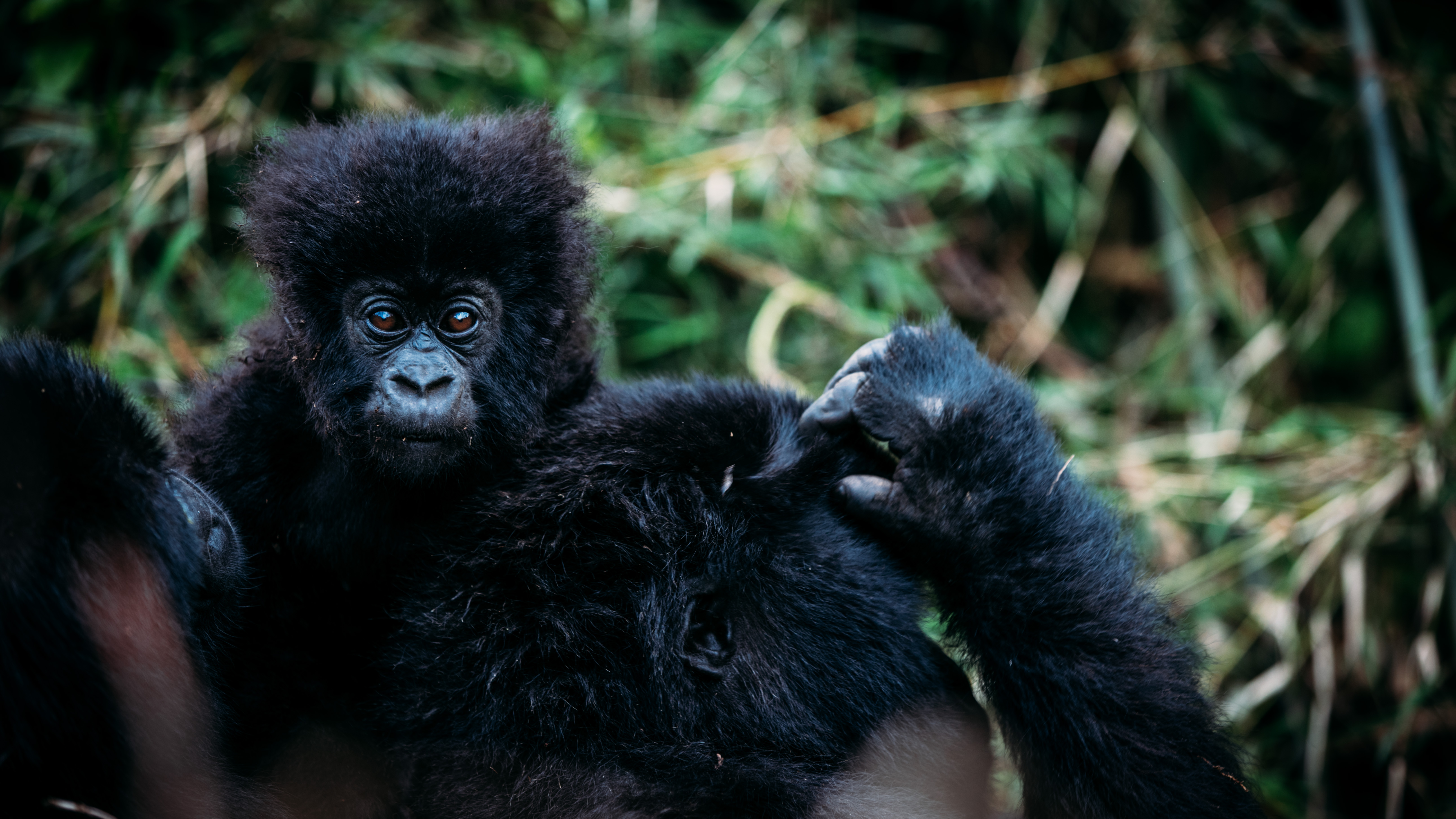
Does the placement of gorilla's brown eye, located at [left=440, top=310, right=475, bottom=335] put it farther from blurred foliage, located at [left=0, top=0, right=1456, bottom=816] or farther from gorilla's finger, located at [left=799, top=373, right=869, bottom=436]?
blurred foliage, located at [left=0, top=0, right=1456, bottom=816]

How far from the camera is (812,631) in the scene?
2.18 metres

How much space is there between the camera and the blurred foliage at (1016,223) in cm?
404

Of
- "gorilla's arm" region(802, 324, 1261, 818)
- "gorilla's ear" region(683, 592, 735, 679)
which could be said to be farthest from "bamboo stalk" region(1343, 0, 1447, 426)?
"gorilla's ear" region(683, 592, 735, 679)

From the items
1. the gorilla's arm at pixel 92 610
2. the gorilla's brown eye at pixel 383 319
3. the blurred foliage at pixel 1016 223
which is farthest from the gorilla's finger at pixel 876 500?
the blurred foliage at pixel 1016 223

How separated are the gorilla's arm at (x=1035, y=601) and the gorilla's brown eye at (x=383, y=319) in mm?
902

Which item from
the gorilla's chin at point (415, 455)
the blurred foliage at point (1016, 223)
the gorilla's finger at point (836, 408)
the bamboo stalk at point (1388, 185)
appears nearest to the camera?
the gorilla's chin at point (415, 455)

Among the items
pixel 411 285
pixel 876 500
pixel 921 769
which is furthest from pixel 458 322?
pixel 921 769

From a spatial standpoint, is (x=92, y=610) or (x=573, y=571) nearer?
(x=92, y=610)

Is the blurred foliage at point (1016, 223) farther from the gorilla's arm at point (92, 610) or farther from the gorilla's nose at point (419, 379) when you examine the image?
the gorilla's arm at point (92, 610)

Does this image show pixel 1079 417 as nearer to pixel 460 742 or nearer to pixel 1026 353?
pixel 1026 353

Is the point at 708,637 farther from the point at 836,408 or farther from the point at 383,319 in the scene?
the point at 383,319

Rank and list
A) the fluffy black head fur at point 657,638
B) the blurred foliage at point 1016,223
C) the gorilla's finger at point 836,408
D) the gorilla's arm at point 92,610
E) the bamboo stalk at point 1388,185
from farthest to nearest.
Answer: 1. the bamboo stalk at point 1388,185
2. the blurred foliage at point 1016,223
3. the gorilla's finger at point 836,408
4. the fluffy black head fur at point 657,638
5. the gorilla's arm at point 92,610

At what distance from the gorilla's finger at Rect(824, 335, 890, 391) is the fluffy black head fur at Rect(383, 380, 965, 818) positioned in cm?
16

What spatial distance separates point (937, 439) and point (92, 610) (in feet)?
5.11
